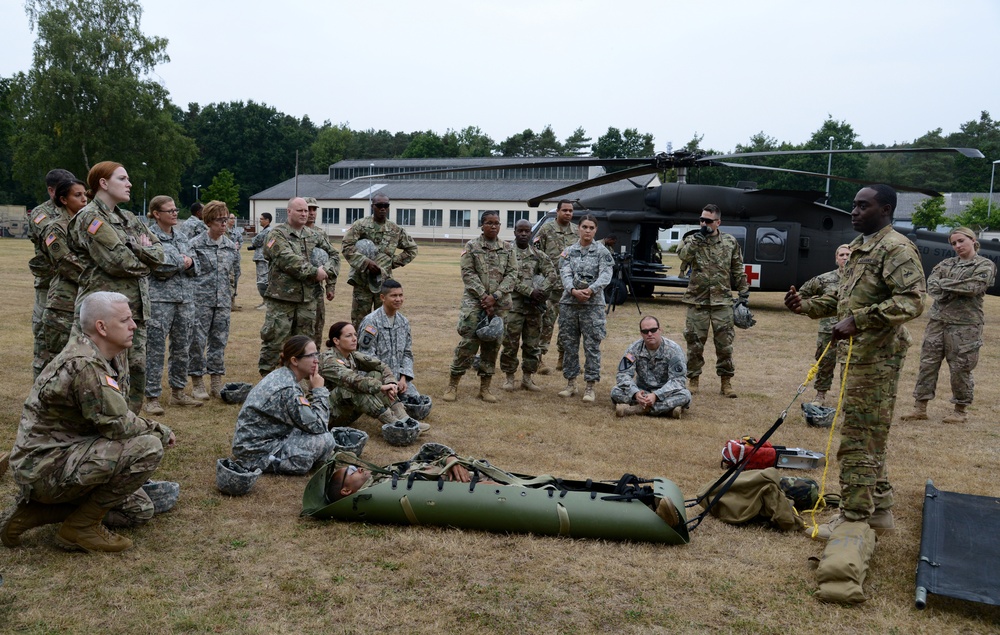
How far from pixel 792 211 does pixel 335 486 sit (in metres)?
14.6

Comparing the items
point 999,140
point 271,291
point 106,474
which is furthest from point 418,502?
point 999,140

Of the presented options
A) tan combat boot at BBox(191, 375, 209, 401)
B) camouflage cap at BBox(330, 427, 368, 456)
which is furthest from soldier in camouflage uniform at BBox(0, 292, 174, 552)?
tan combat boot at BBox(191, 375, 209, 401)

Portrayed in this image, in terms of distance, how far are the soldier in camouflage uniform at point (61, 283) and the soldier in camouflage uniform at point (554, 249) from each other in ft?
18.1

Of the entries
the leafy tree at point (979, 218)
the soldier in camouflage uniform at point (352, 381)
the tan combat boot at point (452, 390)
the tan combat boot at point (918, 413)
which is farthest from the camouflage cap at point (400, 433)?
the leafy tree at point (979, 218)

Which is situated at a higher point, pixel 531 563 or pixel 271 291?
pixel 271 291

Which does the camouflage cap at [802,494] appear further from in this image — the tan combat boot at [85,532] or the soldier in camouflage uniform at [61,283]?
the soldier in camouflage uniform at [61,283]

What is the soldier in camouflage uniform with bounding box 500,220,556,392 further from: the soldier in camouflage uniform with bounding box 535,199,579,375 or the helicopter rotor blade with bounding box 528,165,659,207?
the helicopter rotor blade with bounding box 528,165,659,207

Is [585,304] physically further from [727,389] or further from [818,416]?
[818,416]

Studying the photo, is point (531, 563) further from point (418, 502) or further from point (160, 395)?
point (160, 395)

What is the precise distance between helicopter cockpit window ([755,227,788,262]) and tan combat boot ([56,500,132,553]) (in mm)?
15215

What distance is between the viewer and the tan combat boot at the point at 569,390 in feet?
28.1

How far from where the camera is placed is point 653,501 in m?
4.51

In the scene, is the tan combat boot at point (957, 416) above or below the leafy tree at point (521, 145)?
below

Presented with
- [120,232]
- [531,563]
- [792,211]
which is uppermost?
[792,211]
